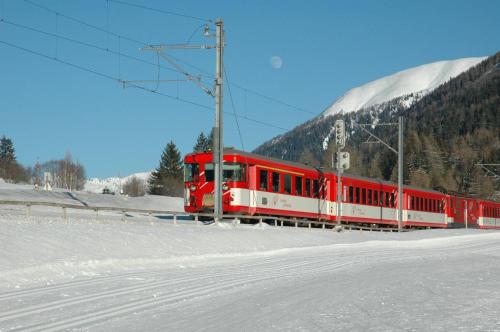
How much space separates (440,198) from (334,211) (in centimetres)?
1956

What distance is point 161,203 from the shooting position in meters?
62.3

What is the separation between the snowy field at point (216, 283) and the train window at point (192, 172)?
6815 mm

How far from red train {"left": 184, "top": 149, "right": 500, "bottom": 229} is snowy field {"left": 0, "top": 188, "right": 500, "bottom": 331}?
17.9ft

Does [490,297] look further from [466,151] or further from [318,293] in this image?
[466,151]

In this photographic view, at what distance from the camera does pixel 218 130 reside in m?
28.8

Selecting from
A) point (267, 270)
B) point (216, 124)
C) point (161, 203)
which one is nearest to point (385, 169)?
point (161, 203)

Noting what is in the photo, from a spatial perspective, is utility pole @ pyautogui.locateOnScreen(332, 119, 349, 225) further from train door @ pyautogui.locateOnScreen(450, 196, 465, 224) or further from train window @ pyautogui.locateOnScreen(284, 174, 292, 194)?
train door @ pyautogui.locateOnScreen(450, 196, 465, 224)

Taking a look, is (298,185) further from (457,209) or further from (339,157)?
(457,209)

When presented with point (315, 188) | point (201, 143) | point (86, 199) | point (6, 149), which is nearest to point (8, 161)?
point (6, 149)

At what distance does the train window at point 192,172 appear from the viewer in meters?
32.7

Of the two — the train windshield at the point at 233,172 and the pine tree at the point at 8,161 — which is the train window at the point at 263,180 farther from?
the pine tree at the point at 8,161

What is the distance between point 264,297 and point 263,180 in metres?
20.0

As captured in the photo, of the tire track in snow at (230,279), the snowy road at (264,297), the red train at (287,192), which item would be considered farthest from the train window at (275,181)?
the snowy road at (264,297)

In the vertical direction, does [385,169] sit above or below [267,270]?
above
